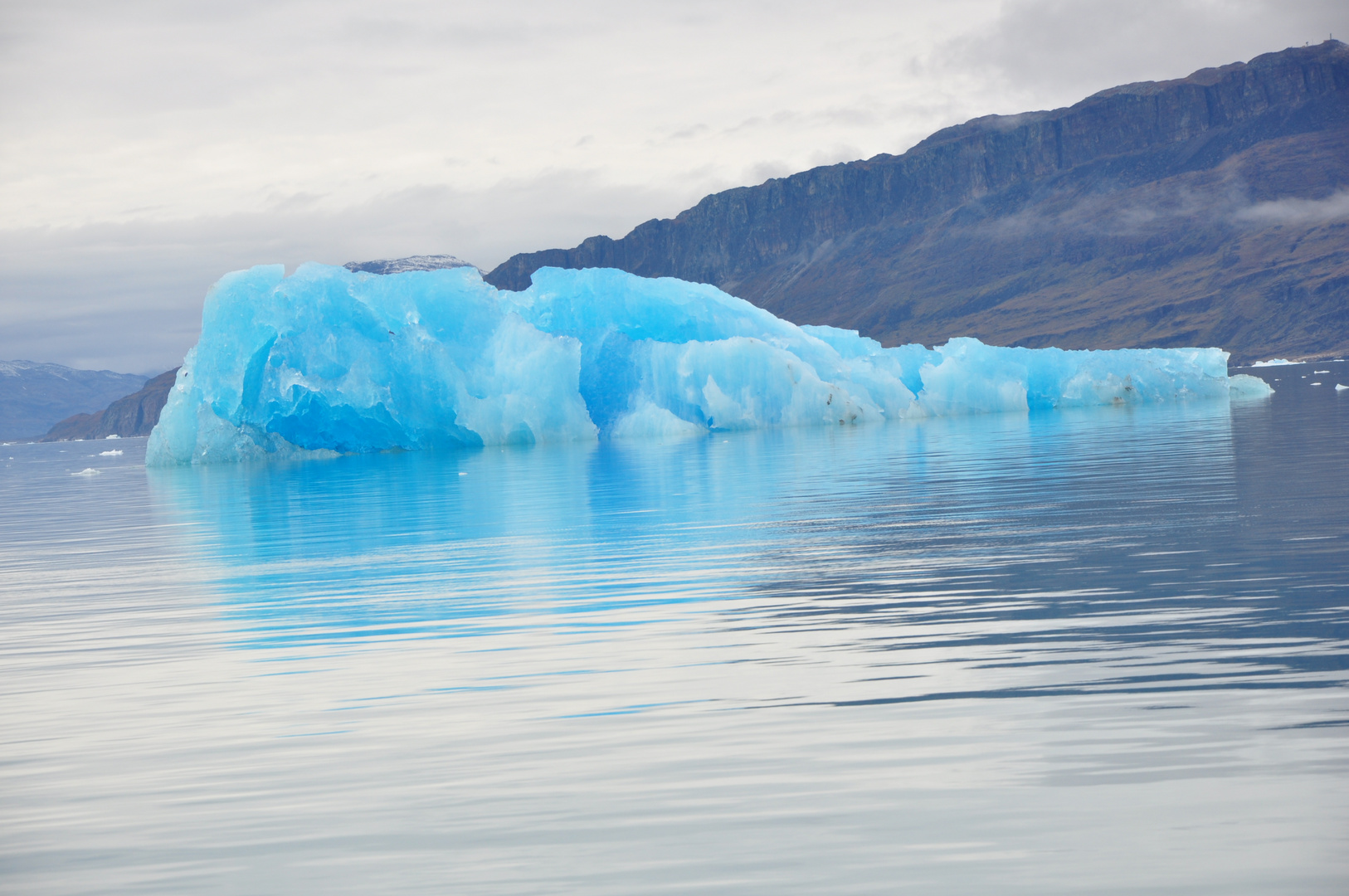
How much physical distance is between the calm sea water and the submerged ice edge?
2481 cm

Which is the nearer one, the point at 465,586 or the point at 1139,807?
the point at 1139,807

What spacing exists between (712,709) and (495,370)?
1403 inches

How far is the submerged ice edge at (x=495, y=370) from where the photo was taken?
39531 mm

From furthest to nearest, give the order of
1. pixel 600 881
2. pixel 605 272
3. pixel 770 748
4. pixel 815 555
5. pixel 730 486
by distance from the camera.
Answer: pixel 605 272
pixel 730 486
pixel 815 555
pixel 770 748
pixel 600 881

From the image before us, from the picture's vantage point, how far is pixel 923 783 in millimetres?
5102

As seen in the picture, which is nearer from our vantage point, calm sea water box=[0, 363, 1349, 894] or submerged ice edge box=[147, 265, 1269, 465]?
calm sea water box=[0, 363, 1349, 894]

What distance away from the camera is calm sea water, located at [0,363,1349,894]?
4496 mm

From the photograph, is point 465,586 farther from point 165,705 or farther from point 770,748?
point 770,748

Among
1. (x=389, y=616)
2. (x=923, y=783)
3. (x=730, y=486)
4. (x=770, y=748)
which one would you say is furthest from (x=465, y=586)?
(x=730, y=486)

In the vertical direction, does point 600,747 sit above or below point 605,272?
below

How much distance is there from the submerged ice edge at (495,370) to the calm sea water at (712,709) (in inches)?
977

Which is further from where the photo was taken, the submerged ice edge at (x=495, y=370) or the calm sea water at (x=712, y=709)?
the submerged ice edge at (x=495, y=370)

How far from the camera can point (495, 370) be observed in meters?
41.4

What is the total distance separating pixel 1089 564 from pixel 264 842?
7.62 metres
